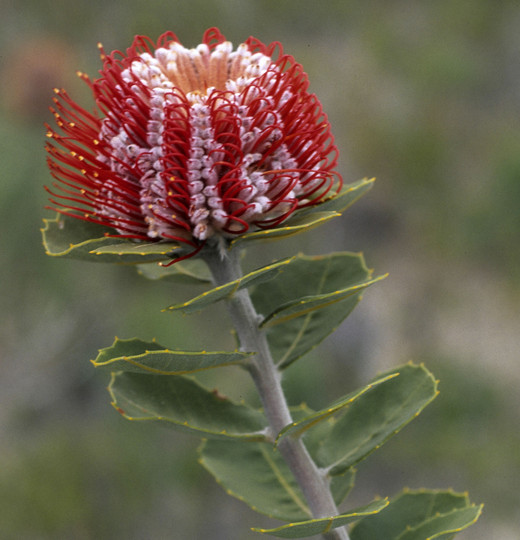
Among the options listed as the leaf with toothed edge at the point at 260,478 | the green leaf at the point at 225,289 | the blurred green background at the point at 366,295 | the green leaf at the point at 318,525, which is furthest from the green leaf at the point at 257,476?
the blurred green background at the point at 366,295

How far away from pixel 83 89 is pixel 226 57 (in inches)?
113

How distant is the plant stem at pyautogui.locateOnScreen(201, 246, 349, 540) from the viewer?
0.61m

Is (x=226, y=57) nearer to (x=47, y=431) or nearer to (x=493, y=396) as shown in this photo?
(x=47, y=431)

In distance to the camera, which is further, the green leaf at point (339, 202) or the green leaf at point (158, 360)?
the green leaf at point (339, 202)

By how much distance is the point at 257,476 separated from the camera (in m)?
0.72

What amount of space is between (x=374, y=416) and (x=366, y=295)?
3677 mm

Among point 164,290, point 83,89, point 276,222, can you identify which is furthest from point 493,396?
point 276,222

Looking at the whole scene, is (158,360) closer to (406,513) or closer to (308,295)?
(308,295)

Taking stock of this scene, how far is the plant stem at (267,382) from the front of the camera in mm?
606

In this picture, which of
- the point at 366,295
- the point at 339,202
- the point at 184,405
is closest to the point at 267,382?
the point at 184,405

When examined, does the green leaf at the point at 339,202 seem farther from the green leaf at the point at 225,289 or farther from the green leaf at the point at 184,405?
the green leaf at the point at 184,405

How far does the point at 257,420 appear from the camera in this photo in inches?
25.5

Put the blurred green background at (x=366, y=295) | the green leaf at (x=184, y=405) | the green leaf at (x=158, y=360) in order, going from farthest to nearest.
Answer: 1. the blurred green background at (x=366, y=295)
2. the green leaf at (x=184, y=405)
3. the green leaf at (x=158, y=360)

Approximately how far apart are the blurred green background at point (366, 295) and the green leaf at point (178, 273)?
173 cm
